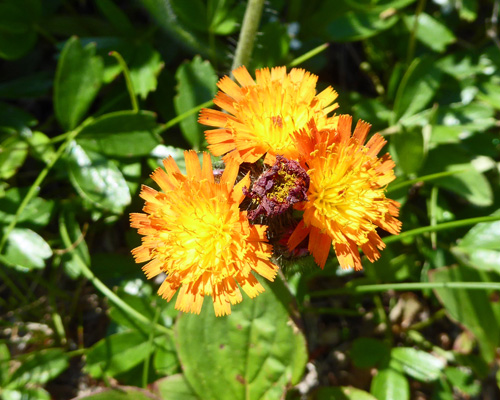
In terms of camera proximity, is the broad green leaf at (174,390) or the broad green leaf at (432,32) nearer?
the broad green leaf at (174,390)

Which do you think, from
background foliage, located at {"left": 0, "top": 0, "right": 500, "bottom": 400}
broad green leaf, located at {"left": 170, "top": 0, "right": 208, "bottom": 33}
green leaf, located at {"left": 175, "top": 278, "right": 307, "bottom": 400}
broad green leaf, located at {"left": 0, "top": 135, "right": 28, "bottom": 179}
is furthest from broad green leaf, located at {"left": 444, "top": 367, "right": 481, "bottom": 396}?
broad green leaf, located at {"left": 0, "top": 135, "right": 28, "bottom": 179}

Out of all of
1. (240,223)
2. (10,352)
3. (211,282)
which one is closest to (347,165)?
(240,223)

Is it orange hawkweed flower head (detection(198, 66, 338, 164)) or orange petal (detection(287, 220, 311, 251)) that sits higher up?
orange hawkweed flower head (detection(198, 66, 338, 164))

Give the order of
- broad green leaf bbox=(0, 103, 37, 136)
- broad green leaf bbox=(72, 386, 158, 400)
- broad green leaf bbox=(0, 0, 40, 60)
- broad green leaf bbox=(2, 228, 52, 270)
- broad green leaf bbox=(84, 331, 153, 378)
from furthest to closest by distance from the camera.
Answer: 1. broad green leaf bbox=(0, 103, 37, 136)
2. broad green leaf bbox=(0, 0, 40, 60)
3. broad green leaf bbox=(84, 331, 153, 378)
4. broad green leaf bbox=(2, 228, 52, 270)
5. broad green leaf bbox=(72, 386, 158, 400)

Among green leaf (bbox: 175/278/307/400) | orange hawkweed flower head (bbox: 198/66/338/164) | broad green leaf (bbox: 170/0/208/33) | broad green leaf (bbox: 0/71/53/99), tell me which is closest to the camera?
orange hawkweed flower head (bbox: 198/66/338/164)

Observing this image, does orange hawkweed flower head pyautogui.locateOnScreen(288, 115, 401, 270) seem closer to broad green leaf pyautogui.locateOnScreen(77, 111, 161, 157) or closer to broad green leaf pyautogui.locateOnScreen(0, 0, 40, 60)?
broad green leaf pyautogui.locateOnScreen(77, 111, 161, 157)

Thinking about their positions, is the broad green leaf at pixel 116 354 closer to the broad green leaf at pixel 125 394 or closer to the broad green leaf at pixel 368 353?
the broad green leaf at pixel 125 394

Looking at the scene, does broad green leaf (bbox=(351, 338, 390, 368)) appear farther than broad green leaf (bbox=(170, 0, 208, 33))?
Yes

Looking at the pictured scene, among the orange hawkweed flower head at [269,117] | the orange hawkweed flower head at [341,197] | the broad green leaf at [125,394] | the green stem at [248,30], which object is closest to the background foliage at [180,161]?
the broad green leaf at [125,394]
